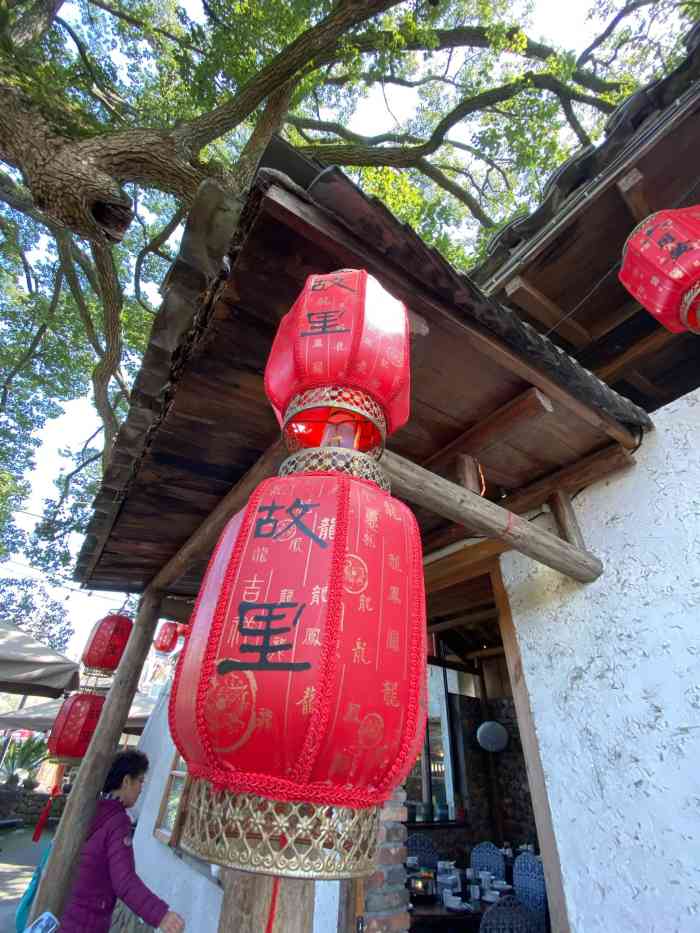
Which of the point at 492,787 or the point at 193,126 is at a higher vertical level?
the point at 193,126

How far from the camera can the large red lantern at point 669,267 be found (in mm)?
2365

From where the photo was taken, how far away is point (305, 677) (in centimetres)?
92

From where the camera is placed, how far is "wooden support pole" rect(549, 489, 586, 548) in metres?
3.09

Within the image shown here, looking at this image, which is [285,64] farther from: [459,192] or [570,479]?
[570,479]

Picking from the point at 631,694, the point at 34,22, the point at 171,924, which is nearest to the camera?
the point at 171,924

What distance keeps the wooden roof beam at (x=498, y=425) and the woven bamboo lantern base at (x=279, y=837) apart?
2121 mm

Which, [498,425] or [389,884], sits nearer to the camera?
[498,425]

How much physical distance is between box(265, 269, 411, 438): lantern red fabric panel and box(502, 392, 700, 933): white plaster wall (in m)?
2.11

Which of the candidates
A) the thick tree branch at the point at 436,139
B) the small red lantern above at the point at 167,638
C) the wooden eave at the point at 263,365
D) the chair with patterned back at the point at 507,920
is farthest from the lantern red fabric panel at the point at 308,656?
the small red lantern above at the point at 167,638

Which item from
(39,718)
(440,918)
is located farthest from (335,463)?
→ (39,718)

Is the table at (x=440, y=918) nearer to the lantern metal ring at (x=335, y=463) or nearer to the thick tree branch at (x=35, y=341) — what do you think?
the lantern metal ring at (x=335, y=463)

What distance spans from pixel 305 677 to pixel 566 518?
2.75m

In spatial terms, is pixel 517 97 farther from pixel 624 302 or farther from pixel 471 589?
pixel 471 589

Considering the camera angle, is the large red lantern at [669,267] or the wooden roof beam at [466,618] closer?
the large red lantern at [669,267]
